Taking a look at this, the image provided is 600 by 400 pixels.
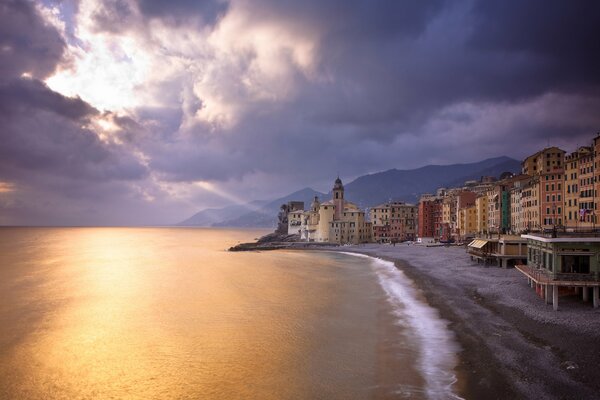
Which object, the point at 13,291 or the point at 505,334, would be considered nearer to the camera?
the point at 505,334

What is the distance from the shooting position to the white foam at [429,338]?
24922 mm

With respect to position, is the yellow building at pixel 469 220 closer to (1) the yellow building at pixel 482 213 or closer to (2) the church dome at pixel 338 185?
(1) the yellow building at pixel 482 213

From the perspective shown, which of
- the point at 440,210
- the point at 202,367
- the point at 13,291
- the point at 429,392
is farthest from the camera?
the point at 440,210

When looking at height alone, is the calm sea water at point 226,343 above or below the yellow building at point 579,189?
below

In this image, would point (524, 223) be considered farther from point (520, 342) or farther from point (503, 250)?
point (520, 342)

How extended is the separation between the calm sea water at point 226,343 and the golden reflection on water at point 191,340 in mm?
119

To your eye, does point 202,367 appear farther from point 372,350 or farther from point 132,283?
point 132,283

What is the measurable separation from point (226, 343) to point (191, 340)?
366cm

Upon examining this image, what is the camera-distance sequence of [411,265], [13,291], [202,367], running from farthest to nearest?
[411,265] → [13,291] → [202,367]

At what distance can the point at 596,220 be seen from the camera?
74.4m

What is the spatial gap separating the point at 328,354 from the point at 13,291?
5675 cm

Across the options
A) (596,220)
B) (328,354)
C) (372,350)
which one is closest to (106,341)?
(328,354)

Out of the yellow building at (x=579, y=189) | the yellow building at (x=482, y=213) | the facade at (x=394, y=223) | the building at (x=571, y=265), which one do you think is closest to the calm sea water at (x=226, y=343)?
the building at (x=571, y=265)

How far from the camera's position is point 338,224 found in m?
171
